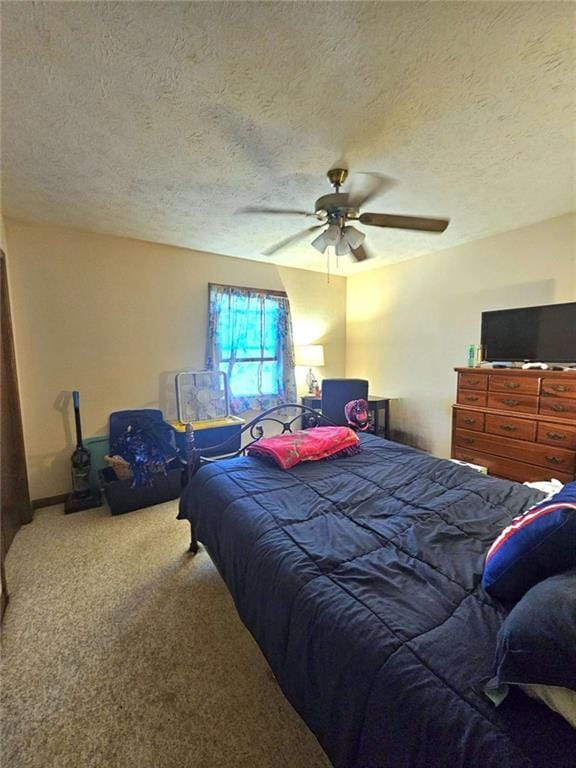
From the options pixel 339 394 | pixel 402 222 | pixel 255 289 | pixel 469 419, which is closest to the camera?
pixel 402 222

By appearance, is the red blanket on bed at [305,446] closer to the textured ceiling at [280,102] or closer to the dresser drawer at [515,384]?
the dresser drawer at [515,384]

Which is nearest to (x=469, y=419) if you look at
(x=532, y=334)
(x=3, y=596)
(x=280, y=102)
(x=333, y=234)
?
(x=532, y=334)

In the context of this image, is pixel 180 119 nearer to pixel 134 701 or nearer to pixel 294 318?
pixel 134 701

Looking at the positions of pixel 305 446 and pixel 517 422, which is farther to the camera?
pixel 517 422

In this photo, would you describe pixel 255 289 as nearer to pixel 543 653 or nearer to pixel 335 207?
pixel 335 207

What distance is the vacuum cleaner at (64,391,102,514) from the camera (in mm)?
2979

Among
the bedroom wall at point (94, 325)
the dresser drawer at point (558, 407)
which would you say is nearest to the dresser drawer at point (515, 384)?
the dresser drawer at point (558, 407)

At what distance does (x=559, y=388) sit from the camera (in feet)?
8.29

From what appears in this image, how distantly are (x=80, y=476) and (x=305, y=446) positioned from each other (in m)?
2.21

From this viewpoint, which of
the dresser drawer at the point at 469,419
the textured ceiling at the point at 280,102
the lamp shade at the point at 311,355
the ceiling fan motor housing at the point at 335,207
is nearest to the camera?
the textured ceiling at the point at 280,102

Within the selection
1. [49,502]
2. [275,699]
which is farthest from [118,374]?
[275,699]

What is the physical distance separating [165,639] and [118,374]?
8.09 ft

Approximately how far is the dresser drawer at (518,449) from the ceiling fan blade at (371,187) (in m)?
2.26

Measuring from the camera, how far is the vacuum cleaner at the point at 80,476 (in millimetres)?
2979
